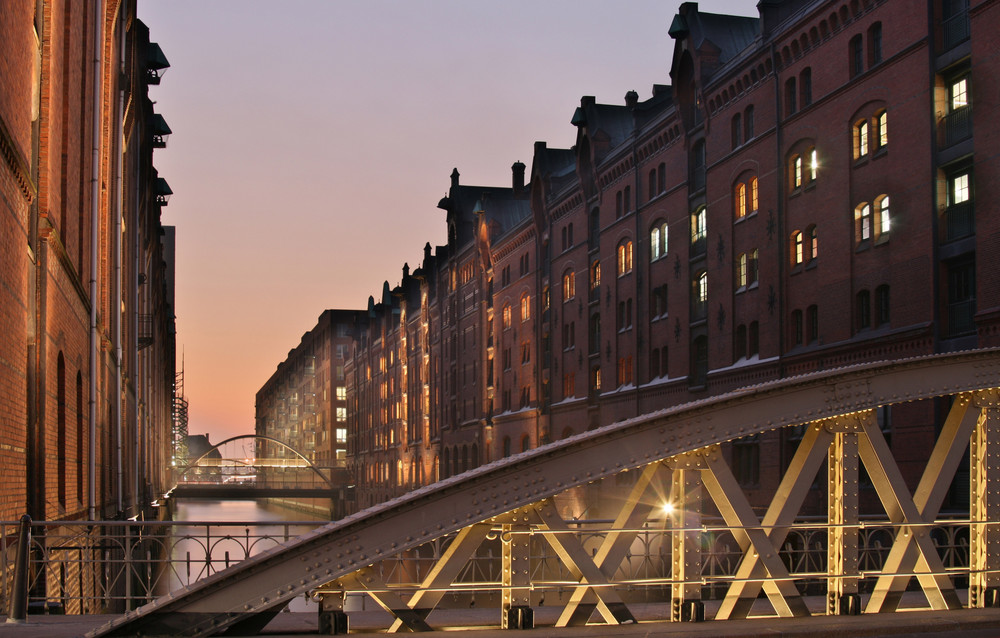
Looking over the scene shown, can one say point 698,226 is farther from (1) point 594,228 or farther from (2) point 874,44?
(1) point 594,228

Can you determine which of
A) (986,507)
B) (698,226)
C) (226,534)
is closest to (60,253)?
(986,507)

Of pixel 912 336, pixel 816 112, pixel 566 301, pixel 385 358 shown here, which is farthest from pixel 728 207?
pixel 385 358

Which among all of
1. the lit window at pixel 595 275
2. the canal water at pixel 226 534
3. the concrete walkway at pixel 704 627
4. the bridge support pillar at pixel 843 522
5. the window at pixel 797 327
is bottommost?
the canal water at pixel 226 534

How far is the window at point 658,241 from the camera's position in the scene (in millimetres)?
41656

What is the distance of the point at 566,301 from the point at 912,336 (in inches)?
1078

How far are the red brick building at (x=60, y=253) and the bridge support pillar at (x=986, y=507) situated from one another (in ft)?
28.2

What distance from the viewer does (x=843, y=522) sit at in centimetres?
931

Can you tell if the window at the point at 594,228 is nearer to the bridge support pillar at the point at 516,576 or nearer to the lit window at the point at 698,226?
the lit window at the point at 698,226

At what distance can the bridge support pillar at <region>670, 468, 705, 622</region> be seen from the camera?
8.76 m

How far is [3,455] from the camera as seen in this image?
1038 cm

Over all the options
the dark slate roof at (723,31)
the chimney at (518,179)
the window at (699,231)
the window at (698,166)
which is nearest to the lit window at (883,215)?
the window at (699,231)

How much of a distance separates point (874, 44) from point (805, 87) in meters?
3.38

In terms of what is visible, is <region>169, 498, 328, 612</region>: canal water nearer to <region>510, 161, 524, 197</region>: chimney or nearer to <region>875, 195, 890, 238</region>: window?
<region>875, 195, 890, 238</region>: window

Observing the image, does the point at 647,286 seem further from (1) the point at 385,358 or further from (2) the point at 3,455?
(1) the point at 385,358
